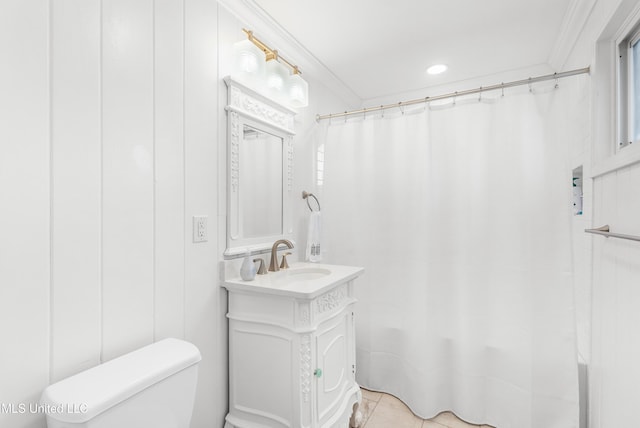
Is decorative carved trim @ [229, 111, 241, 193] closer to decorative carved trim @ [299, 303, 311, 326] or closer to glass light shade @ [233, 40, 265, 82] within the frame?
glass light shade @ [233, 40, 265, 82]

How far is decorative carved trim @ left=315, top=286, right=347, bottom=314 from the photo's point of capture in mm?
1481

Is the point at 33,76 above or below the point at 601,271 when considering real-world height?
above

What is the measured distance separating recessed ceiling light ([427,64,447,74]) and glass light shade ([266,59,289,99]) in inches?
48.4

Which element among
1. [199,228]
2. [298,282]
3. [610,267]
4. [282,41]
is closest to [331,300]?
[298,282]

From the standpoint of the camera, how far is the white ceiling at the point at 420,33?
67.7 inches

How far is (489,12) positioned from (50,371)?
100 inches

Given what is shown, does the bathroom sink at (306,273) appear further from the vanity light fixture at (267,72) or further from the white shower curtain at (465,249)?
the vanity light fixture at (267,72)

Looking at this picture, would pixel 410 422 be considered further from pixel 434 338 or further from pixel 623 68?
pixel 623 68

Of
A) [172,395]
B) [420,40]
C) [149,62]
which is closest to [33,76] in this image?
[149,62]

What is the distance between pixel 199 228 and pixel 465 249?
1566 mm

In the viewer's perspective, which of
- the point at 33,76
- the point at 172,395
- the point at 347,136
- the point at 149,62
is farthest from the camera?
the point at 347,136

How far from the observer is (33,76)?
2.95 ft

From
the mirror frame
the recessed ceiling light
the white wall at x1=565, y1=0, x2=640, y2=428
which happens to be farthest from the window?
the mirror frame

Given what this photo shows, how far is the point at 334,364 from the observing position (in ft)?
5.30
